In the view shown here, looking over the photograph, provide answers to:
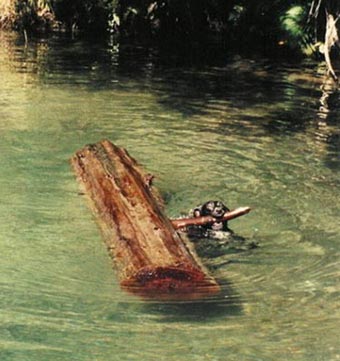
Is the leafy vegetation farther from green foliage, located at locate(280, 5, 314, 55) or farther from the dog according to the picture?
the dog

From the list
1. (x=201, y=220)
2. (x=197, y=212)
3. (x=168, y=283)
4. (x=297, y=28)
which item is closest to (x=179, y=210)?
(x=197, y=212)

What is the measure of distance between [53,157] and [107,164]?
70.8 inches

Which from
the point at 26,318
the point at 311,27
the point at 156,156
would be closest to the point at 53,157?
the point at 156,156

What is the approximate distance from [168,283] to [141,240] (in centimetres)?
56

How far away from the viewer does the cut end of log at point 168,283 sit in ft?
17.5

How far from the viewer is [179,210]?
26.1ft

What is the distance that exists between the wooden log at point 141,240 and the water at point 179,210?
0.13 m

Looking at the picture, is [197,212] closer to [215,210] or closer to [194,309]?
[215,210]

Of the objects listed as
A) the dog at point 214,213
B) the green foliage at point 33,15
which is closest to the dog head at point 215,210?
the dog at point 214,213

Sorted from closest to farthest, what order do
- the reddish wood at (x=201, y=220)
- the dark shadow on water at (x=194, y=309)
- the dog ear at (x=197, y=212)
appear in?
the dark shadow on water at (x=194, y=309) < the reddish wood at (x=201, y=220) < the dog ear at (x=197, y=212)

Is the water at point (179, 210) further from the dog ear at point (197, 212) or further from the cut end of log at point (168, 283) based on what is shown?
the dog ear at point (197, 212)

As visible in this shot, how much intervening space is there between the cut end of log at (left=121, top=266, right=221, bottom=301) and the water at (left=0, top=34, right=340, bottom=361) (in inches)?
3.1

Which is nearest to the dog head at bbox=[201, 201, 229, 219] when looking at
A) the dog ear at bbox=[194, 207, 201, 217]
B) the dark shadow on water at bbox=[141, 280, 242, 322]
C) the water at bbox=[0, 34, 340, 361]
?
the dog ear at bbox=[194, 207, 201, 217]

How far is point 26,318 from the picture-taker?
5.18 meters
